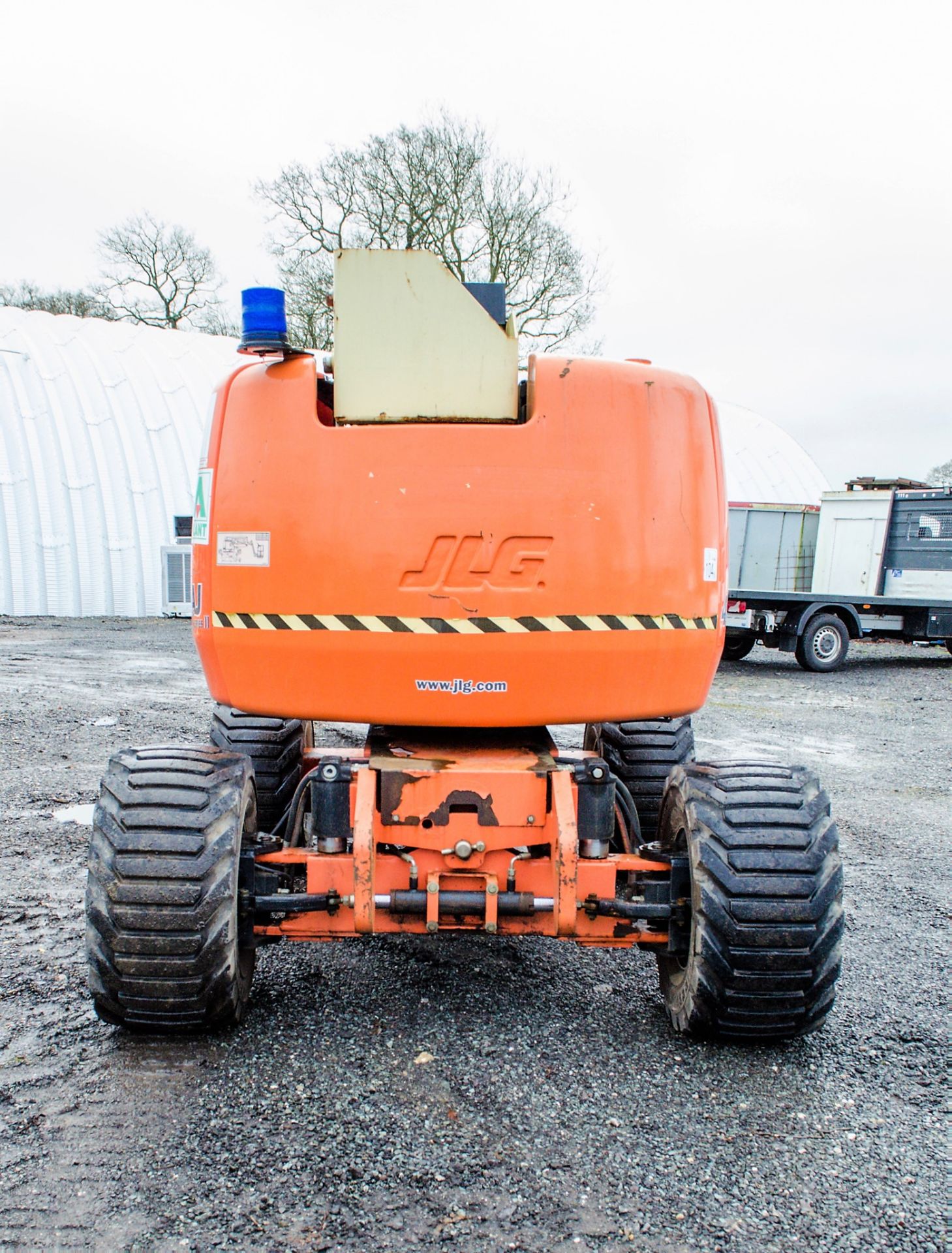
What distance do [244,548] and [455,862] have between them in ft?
4.06

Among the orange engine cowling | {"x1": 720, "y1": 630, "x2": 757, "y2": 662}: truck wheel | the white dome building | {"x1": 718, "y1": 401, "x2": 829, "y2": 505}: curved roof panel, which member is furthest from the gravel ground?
{"x1": 718, "y1": 401, "x2": 829, "y2": 505}: curved roof panel

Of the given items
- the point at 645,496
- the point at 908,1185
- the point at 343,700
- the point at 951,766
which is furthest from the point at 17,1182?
the point at 951,766

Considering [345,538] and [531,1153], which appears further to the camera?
[345,538]

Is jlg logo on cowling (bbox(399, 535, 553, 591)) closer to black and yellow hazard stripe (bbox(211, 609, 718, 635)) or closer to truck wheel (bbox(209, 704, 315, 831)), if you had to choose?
black and yellow hazard stripe (bbox(211, 609, 718, 635))

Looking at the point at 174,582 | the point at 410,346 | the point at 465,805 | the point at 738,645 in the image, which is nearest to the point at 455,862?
the point at 465,805

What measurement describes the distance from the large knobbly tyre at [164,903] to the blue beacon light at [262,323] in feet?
4.59

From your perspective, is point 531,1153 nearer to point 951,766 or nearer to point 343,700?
point 343,700

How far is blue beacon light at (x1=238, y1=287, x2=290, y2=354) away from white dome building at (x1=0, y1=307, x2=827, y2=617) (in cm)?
1599

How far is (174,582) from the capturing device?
65.2 feet

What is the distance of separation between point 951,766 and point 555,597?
6.79m

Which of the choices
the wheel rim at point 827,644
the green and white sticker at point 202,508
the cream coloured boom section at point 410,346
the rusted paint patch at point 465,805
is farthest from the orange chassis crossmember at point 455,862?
the wheel rim at point 827,644

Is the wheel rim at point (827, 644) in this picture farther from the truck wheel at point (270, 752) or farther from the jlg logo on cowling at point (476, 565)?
the jlg logo on cowling at point (476, 565)

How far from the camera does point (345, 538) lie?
2.95 metres

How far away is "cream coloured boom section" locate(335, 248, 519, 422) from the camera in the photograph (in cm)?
296
